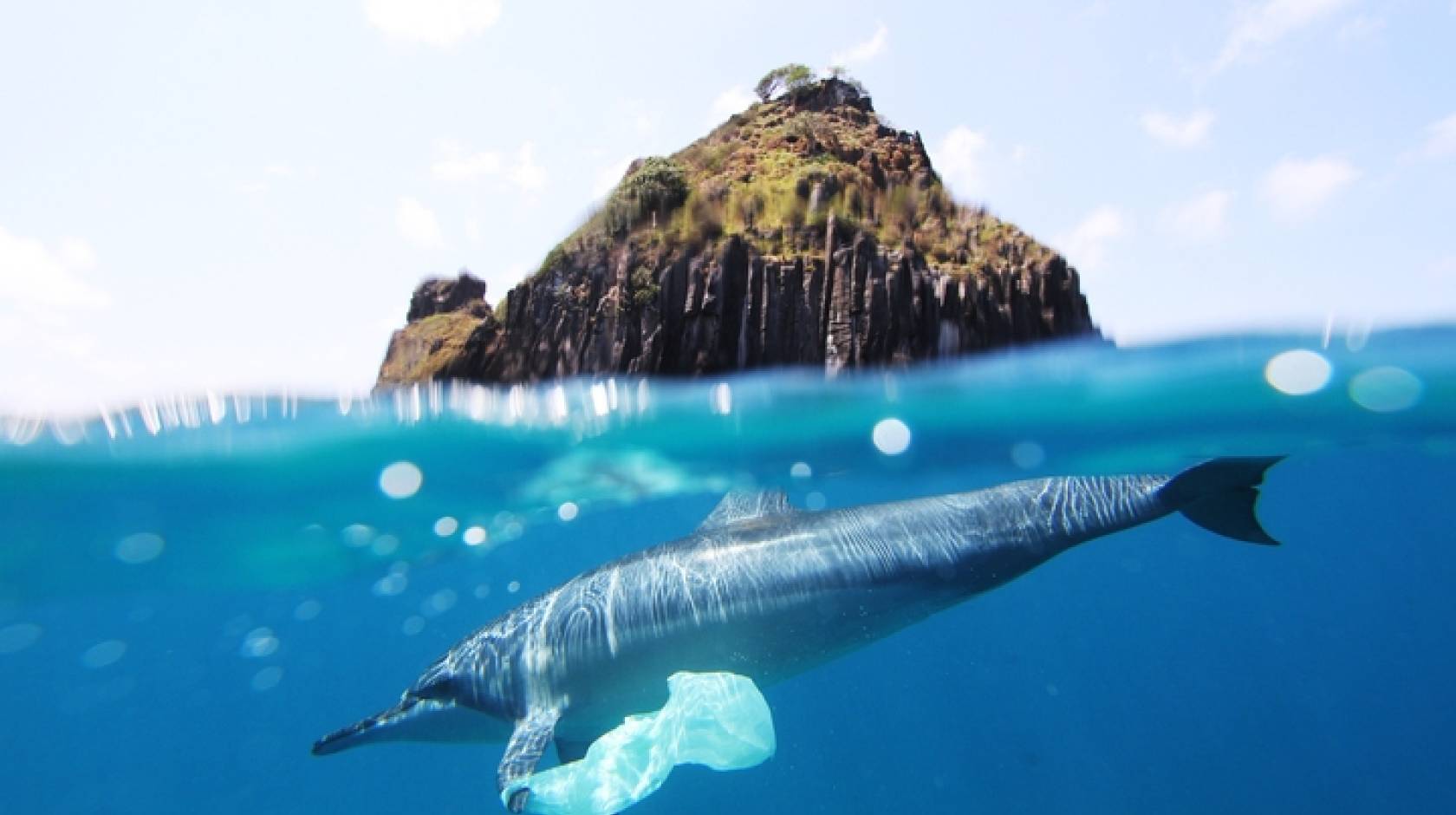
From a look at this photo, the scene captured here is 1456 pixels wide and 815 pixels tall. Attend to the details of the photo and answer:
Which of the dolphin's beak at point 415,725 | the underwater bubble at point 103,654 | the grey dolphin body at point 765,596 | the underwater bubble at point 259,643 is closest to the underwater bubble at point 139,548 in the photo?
the dolphin's beak at point 415,725

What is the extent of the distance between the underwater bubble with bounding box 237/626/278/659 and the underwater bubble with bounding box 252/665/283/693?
6240mm

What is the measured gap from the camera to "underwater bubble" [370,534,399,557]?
18125 millimetres

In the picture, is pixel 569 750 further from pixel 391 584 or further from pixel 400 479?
pixel 391 584

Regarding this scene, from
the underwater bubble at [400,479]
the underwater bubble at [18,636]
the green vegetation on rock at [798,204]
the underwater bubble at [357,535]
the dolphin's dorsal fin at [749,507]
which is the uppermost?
the green vegetation on rock at [798,204]

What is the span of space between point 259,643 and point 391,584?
1485 centimetres

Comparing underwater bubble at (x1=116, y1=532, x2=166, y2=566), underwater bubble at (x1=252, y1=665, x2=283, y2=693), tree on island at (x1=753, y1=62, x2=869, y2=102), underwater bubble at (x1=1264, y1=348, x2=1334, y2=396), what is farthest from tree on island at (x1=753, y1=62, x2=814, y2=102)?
underwater bubble at (x1=252, y1=665, x2=283, y2=693)

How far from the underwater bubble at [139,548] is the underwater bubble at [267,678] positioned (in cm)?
3277

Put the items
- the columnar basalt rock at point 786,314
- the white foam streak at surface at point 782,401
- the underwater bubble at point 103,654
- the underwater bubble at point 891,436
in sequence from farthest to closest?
1. the underwater bubble at point 103,654
2. the underwater bubble at point 891,436
3. the columnar basalt rock at point 786,314
4. the white foam streak at surface at point 782,401

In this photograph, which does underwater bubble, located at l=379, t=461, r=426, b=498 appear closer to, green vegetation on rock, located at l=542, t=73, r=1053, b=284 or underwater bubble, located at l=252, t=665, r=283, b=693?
green vegetation on rock, located at l=542, t=73, r=1053, b=284

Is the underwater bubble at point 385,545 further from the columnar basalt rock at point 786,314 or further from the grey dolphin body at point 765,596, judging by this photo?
the grey dolphin body at point 765,596

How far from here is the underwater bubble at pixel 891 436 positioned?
1308cm

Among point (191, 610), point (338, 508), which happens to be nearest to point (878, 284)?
point (338, 508)

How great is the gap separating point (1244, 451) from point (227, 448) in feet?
62.2

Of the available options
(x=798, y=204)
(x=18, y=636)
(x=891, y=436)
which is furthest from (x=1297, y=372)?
(x=18, y=636)
